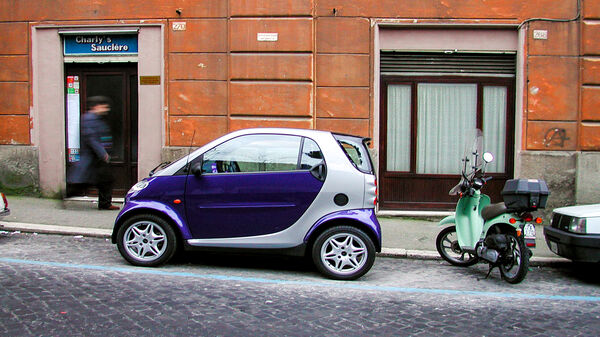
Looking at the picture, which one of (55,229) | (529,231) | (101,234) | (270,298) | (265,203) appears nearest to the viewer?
(270,298)

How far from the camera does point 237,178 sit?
5.91m

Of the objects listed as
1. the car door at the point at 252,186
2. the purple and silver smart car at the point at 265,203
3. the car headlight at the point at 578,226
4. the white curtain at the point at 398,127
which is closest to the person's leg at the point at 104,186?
the purple and silver smart car at the point at 265,203

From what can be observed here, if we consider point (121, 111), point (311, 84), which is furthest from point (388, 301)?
point (121, 111)

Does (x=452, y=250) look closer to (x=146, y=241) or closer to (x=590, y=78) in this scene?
(x=146, y=241)

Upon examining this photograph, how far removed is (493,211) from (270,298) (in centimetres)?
286

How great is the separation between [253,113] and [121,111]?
2.86 metres

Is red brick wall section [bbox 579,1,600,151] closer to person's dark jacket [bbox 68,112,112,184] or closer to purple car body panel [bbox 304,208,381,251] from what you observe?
purple car body panel [bbox 304,208,381,251]

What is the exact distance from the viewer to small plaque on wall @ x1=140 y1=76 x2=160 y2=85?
10461 millimetres

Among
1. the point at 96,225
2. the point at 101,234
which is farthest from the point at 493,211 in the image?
the point at 96,225

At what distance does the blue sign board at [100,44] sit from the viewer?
418 inches

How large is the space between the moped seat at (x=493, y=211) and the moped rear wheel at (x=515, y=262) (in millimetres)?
284

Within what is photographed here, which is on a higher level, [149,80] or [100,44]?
[100,44]

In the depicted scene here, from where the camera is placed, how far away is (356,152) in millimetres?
6059

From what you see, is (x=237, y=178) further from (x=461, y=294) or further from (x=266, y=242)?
(x=461, y=294)
